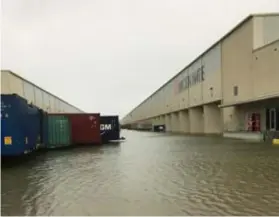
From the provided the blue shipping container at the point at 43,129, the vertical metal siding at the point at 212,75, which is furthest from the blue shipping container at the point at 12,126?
the vertical metal siding at the point at 212,75

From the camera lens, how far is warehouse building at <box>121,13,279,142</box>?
2934 centimetres

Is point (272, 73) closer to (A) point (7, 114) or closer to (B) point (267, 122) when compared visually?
(B) point (267, 122)

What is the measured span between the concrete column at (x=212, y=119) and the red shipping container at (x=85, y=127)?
20228mm

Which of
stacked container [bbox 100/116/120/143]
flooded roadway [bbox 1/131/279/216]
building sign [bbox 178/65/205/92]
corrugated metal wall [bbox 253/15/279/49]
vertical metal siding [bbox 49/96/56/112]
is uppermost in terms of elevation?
corrugated metal wall [bbox 253/15/279/49]

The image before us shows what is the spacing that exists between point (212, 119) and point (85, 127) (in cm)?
2207

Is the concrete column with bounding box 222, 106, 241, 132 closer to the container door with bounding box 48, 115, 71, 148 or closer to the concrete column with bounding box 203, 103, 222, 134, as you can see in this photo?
the concrete column with bounding box 203, 103, 222, 134

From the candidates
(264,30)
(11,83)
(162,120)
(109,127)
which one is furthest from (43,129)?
(162,120)

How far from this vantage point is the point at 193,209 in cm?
661

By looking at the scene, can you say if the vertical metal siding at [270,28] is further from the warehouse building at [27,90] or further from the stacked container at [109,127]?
the warehouse building at [27,90]

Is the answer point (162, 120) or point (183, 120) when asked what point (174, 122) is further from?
point (162, 120)

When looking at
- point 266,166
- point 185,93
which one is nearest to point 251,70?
point 266,166

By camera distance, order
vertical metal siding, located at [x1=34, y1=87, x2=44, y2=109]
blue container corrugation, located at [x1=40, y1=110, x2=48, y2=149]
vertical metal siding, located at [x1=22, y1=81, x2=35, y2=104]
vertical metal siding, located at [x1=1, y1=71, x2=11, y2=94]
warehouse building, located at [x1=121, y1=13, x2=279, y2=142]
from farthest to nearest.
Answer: vertical metal siding, located at [x1=34, y1=87, x2=44, y2=109] < vertical metal siding, located at [x1=22, y1=81, x2=35, y2=104] < vertical metal siding, located at [x1=1, y1=71, x2=11, y2=94] < warehouse building, located at [x1=121, y1=13, x2=279, y2=142] < blue container corrugation, located at [x1=40, y1=110, x2=48, y2=149]

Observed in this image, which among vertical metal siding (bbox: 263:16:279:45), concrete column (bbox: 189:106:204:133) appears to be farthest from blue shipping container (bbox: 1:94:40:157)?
concrete column (bbox: 189:106:204:133)

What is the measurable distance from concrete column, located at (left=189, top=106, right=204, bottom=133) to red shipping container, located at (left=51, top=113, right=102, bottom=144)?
27.1 metres
